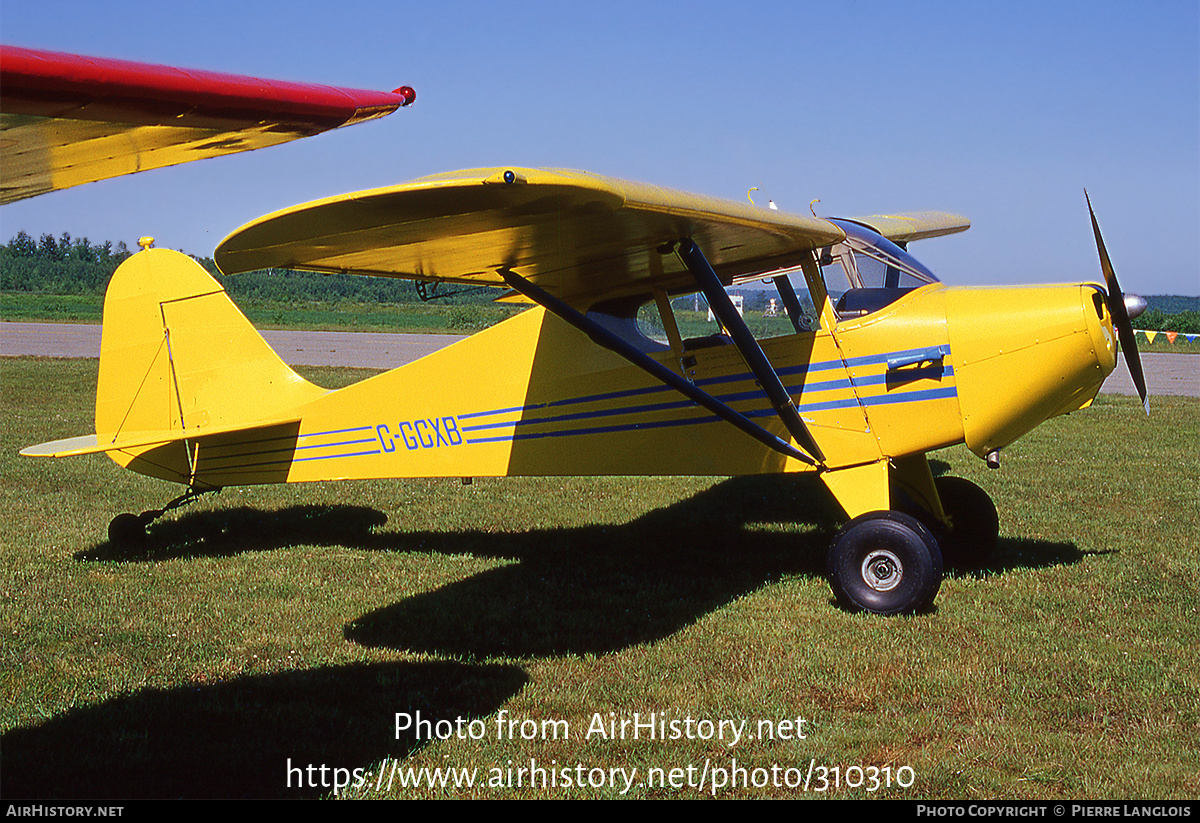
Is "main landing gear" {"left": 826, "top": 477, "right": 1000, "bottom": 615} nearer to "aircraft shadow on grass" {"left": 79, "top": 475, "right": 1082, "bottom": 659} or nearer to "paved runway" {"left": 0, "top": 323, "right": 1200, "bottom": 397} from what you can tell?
"aircraft shadow on grass" {"left": 79, "top": 475, "right": 1082, "bottom": 659}

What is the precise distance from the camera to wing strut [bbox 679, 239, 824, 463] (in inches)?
224

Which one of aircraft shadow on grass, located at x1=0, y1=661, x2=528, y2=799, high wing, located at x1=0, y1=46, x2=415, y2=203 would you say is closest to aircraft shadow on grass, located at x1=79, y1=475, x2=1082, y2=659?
aircraft shadow on grass, located at x1=0, y1=661, x2=528, y2=799

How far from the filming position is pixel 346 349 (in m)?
28.6

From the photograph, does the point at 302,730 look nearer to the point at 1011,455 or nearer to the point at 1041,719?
the point at 1041,719

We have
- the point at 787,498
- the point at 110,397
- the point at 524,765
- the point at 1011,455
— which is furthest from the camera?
the point at 1011,455

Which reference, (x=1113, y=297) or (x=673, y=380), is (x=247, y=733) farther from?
(x=1113, y=297)

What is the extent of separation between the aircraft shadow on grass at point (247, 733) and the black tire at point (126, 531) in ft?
10.7

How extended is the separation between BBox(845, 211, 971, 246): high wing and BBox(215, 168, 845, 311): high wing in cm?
371

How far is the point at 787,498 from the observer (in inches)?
389

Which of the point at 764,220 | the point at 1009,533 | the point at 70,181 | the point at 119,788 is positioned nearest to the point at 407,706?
the point at 119,788

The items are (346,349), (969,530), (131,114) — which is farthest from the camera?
(346,349)

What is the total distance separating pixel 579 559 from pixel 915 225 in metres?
5.64

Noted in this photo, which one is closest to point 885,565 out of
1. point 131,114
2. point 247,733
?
point 247,733

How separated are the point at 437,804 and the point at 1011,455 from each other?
1021 cm
